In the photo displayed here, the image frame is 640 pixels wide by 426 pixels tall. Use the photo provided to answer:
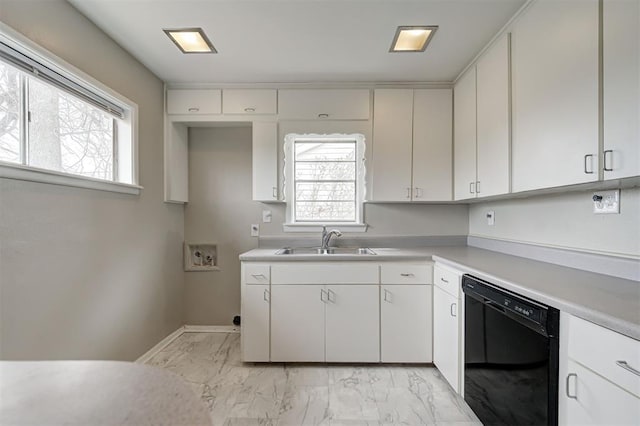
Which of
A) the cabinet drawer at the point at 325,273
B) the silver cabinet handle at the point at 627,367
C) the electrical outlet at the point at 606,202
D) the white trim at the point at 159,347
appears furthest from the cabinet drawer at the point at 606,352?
the white trim at the point at 159,347

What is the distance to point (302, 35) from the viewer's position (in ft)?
6.39

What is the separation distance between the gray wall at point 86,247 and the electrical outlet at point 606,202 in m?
2.84

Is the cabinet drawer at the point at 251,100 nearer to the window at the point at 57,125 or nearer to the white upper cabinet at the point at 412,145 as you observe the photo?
the window at the point at 57,125

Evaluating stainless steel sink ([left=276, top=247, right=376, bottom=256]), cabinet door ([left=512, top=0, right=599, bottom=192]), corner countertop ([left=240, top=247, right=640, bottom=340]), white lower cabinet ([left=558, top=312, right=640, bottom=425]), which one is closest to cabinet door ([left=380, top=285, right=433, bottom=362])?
corner countertop ([left=240, top=247, right=640, bottom=340])

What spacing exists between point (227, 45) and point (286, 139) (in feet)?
2.93

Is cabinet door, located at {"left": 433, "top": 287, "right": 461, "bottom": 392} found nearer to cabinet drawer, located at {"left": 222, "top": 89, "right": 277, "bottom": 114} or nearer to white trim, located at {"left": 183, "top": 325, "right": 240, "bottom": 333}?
white trim, located at {"left": 183, "top": 325, "right": 240, "bottom": 333}

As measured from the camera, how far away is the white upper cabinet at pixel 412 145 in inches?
103

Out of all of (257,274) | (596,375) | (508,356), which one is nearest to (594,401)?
(596,375)

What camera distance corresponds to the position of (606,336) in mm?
892

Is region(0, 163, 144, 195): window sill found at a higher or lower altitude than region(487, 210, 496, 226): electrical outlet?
higher

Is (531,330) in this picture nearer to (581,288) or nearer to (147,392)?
(581,288)

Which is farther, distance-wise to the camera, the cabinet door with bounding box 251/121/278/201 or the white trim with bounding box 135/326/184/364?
the cabinet door with bounding box 251/121/278/201

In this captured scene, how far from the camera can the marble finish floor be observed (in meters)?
1.71

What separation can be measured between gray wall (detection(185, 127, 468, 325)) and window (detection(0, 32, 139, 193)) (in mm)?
771
